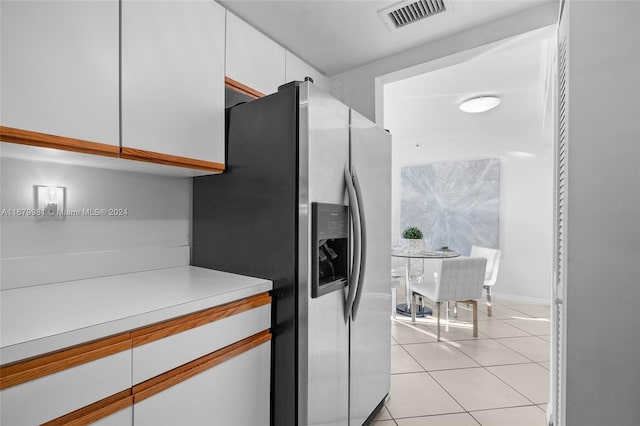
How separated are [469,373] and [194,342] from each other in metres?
2.25

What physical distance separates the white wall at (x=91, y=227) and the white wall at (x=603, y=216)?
171 cm

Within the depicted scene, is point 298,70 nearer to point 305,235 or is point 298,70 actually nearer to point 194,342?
point 305,235

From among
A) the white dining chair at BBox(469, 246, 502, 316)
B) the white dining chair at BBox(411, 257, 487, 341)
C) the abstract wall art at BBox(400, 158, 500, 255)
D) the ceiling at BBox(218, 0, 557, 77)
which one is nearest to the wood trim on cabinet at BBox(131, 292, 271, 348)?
the ceiling at BBox(218, 0, 557, 77)

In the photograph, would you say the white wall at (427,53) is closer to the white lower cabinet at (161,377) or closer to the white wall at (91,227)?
the white wall at (91,227)

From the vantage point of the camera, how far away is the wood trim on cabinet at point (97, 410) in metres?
0.77

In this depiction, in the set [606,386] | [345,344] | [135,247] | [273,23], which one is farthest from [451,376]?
[273,23]

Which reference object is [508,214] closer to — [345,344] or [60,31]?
[345,344]

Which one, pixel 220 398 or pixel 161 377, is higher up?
pixel 161 377

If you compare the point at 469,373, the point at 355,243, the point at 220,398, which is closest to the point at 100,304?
the point at 220,398

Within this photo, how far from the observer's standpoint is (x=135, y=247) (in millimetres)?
1572

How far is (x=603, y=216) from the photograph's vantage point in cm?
84

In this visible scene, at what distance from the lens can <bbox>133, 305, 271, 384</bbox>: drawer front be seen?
0.92 metres

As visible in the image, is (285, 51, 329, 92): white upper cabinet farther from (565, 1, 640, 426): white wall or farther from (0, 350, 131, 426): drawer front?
(0, 350, 131, 426): drawer front

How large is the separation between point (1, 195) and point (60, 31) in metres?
0.65
